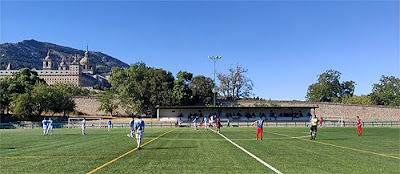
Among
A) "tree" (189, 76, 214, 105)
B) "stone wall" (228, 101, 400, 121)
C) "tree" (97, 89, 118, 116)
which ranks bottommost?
"stone wall" (228, 101, 400, 121)

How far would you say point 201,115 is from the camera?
195 ft

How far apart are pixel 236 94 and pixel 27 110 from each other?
5398cm

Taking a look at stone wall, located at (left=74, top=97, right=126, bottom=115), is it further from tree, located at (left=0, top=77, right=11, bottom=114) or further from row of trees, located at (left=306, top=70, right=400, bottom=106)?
row of trees, located at (left=306, top=70, right=400, bottom=106)

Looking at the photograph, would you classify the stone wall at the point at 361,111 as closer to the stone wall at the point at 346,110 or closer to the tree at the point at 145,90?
the stone wall at the point at 346,110

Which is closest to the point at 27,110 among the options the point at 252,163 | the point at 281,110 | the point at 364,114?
the point at 281,110

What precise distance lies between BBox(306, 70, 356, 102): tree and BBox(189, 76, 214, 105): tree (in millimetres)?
42079

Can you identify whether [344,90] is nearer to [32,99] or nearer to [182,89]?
[182,89]

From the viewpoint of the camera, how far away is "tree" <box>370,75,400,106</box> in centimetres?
9589

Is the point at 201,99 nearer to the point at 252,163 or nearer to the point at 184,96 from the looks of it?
the point at 184,96

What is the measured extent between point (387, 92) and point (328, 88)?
17.5 m

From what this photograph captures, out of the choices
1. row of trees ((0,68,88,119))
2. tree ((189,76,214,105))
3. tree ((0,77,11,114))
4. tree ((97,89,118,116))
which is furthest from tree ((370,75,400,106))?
tree ((0,77,11,114))

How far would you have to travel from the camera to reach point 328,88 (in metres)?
106

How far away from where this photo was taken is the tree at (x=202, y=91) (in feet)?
A: 279

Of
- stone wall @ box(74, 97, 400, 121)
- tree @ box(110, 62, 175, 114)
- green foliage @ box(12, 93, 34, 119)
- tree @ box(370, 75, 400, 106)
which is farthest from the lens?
tree @ box(370, 75, 400, 106)
